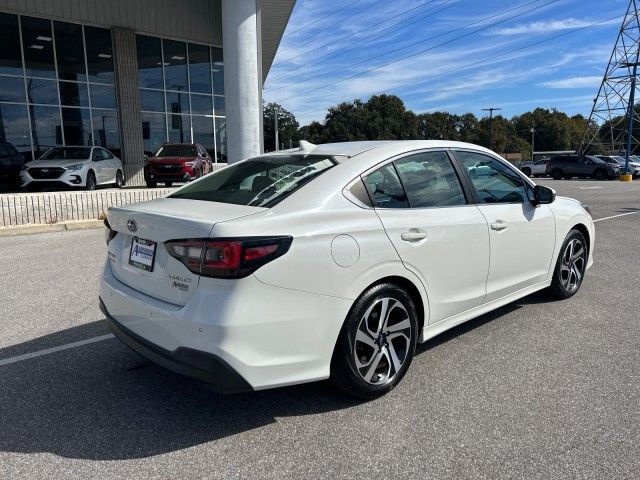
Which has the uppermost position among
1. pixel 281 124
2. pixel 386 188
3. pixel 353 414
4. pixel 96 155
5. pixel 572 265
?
pixel 281 124

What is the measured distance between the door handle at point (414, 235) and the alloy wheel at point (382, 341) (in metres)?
0.41

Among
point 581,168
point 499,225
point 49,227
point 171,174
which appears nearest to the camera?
point 499,225

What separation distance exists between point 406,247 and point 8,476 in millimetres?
2526

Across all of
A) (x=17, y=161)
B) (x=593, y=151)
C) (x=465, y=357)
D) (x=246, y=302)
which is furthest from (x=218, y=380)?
(x=593, y=151)

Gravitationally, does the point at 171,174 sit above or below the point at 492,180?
below

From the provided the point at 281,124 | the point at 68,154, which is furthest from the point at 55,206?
the point at 281,124

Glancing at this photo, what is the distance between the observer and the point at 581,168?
34906 millimetres

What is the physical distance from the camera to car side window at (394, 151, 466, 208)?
369cm

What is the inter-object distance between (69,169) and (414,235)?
14023 millimetres

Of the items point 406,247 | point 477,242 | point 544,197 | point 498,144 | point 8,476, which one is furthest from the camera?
point 498,144

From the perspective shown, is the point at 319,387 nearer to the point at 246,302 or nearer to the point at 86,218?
the point at 246,302

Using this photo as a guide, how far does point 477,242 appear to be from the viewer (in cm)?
396

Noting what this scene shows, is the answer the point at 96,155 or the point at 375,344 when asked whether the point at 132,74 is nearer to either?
the point at 96,155

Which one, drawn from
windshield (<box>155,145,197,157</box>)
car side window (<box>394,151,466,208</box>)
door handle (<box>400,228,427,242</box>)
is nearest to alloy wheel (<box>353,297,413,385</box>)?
door handle (<box>400,228,427,242</box>)
